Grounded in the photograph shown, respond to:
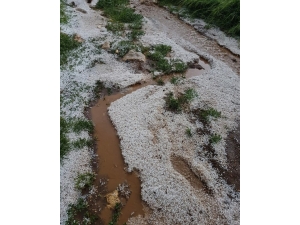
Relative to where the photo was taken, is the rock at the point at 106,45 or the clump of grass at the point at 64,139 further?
the rock at the point at 106,45

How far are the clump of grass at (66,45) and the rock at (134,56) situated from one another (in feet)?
7.00

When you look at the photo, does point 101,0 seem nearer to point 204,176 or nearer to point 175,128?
point 175,128

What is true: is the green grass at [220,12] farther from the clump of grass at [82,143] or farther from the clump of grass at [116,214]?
the clump of grass at [116,214]

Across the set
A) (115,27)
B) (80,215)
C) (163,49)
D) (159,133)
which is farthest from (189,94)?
(115,27)

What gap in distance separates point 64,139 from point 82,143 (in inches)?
17.9

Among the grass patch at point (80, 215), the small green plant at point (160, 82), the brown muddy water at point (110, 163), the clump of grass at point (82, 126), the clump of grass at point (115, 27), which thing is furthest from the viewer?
the clump of grass at point (115, 27)

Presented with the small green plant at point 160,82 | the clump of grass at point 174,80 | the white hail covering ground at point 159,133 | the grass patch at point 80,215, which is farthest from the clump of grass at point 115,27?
the grass patch at point 80,215

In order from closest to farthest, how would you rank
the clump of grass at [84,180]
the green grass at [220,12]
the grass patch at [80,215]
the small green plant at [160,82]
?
the grass patch at [80,215] → the clump of grass at [84,180] → the small green plant at [160,82] → the green grass at [220,12]

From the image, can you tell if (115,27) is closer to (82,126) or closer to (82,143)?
(82,126)

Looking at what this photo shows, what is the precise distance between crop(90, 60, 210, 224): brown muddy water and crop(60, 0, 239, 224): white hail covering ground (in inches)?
6.6

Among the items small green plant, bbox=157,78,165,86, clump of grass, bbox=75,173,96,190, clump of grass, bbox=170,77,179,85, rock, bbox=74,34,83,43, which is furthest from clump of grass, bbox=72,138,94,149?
rock, bbox=74,34,83,43

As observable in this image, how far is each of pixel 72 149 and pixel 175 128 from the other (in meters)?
2.66

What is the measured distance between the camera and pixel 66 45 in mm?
10203

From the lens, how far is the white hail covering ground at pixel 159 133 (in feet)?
16.9
